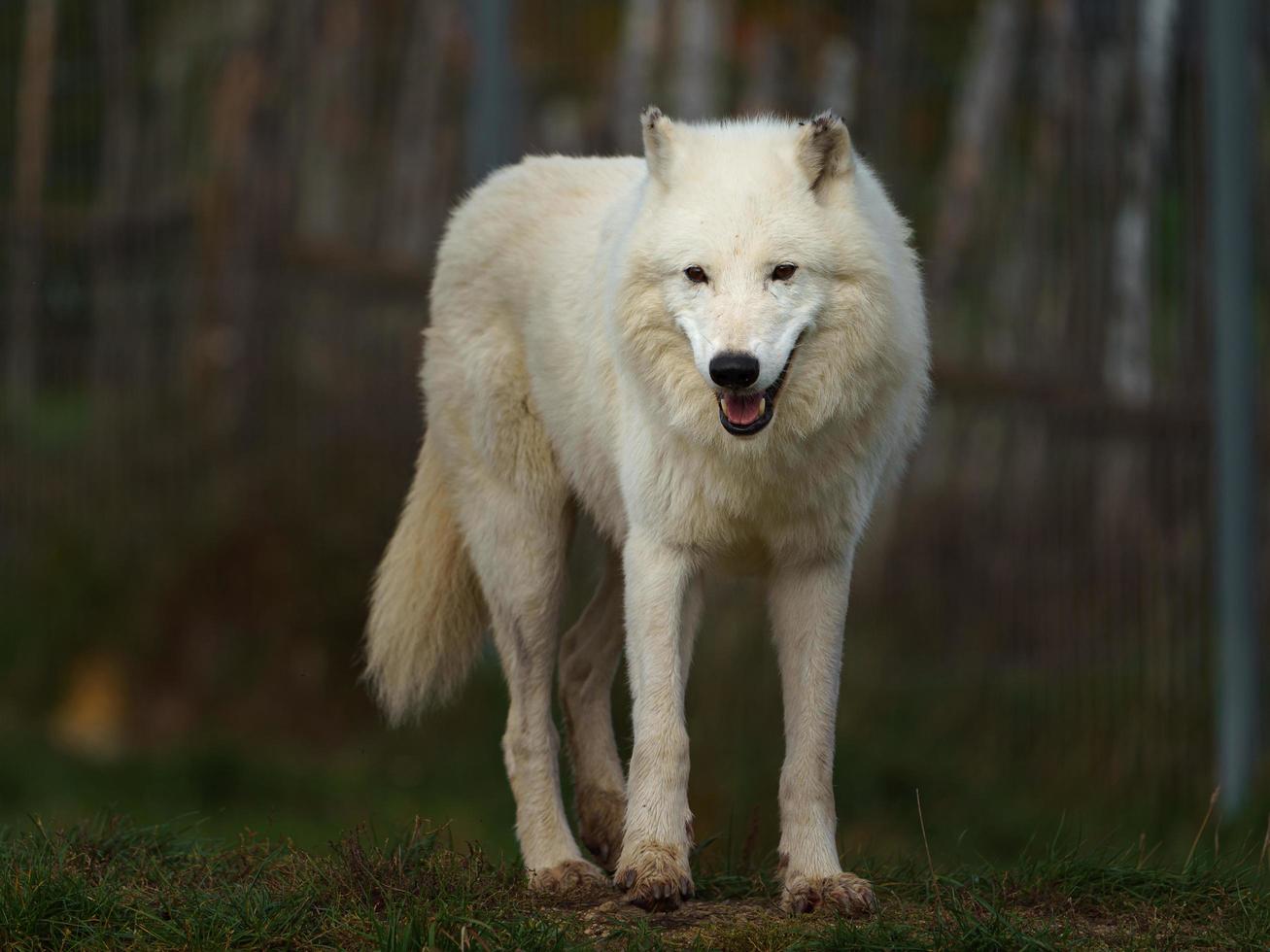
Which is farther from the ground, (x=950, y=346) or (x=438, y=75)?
(x=438, y=75)

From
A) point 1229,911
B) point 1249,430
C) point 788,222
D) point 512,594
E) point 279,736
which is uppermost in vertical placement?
point 788,222

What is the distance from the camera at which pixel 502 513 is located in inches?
197

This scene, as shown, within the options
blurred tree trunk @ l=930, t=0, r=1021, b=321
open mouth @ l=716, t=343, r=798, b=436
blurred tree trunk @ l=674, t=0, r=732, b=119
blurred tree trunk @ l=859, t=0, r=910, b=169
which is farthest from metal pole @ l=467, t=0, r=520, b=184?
open mouth @ l=716, t=343, r=798, b=436

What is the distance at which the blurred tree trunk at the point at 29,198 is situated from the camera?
1020 cm

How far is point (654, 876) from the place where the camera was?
3.97 meters

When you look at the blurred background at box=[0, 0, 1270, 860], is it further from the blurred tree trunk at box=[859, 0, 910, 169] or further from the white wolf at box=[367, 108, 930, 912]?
the white wolf at box=[367, 108, 930, 912]

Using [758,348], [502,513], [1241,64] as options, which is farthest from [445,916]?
[1241,64]

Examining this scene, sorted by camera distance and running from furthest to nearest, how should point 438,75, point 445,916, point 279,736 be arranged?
point 438,75
point 279,736
point 445,916

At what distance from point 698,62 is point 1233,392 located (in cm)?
316

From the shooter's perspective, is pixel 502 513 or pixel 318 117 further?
pixel 318 117

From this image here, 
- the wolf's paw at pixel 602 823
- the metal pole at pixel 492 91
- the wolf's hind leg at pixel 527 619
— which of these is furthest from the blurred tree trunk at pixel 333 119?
the wolf's paw at pixel 602 823

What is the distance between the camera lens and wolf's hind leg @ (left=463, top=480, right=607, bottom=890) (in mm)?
4770

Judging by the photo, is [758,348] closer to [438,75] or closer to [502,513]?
[502,513]

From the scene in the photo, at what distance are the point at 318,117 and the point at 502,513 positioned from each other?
16.7ft
